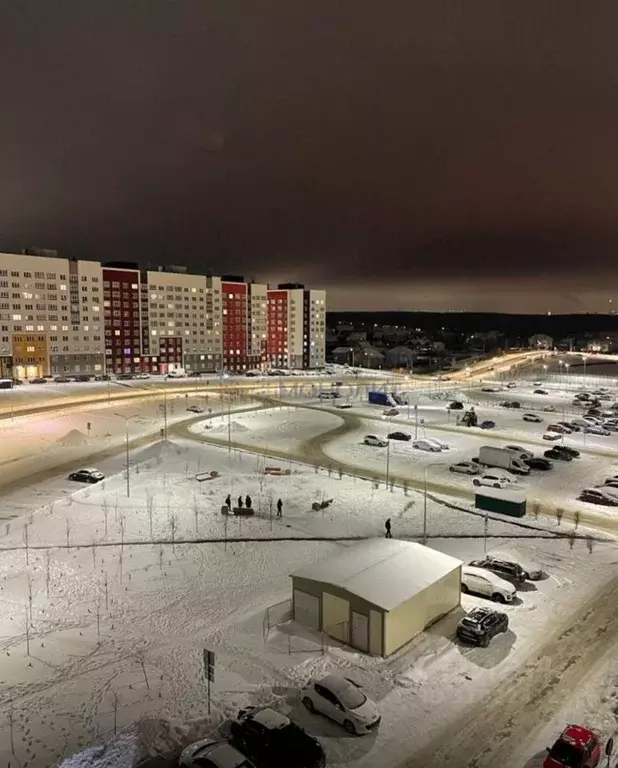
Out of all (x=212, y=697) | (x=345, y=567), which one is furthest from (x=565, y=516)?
(x=212, y=697)

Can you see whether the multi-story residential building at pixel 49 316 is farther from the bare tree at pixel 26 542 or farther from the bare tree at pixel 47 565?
the bare tree at pixel 47 565

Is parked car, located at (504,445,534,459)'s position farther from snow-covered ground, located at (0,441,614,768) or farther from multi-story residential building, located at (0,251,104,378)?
multi-story residential building, located at (0,251,104,378)

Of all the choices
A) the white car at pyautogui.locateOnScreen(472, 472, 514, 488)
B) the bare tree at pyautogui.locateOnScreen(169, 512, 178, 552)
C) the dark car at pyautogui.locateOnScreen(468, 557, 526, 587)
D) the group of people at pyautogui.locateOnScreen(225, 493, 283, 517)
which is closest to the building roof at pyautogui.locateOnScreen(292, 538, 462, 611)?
the dark car at pyautogui.locateOnScreen(468, 557, 526, 587)

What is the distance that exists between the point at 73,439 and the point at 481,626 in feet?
109

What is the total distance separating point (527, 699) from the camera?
12969mm

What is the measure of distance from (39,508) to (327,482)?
13948 millimetres

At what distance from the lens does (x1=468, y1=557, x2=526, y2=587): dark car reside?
62.4 ft

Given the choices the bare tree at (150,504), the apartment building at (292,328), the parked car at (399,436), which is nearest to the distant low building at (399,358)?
the apartment building at (292,328)

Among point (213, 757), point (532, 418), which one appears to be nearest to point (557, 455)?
point (532, 418)

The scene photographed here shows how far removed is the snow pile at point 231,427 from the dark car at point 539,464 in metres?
21.3

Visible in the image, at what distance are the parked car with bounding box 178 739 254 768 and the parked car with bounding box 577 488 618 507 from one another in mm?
22789

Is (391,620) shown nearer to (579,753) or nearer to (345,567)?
(345,567)

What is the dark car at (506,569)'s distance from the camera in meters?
19.0

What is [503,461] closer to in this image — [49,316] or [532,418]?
[532,418]
